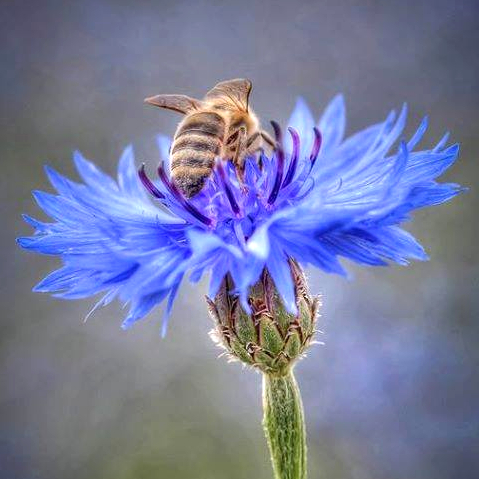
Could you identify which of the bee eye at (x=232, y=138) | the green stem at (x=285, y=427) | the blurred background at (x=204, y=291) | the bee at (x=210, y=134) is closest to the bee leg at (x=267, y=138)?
the bee at (x=210, y=134)

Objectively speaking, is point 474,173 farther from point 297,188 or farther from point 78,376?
point 297,188

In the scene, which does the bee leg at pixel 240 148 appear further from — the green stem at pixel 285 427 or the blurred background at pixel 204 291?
the blurred background at pixel 204 291

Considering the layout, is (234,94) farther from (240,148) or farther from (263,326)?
(263,326)

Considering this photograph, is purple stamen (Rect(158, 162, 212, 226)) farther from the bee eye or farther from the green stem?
the green stem

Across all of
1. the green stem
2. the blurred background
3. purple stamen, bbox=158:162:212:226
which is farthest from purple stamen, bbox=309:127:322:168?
the blurred background

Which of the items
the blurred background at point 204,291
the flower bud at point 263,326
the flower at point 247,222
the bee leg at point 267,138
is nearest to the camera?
the flower at point 247,222

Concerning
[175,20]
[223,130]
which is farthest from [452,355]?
[175,20]
